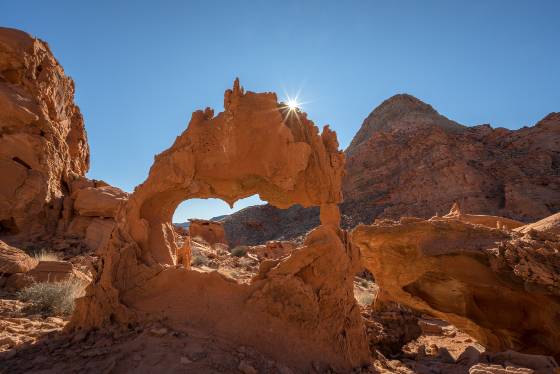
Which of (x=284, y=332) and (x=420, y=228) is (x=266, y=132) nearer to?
(x=284, y=332)

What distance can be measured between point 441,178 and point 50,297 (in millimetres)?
29471

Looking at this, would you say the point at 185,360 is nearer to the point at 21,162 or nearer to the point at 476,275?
the point at 476,275

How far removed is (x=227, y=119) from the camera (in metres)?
5.21

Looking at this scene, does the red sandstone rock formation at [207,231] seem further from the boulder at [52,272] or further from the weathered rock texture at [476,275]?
the weathered rock texture at [476,275]

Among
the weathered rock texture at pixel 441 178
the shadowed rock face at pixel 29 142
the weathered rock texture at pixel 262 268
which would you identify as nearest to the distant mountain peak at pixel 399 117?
the weathered rock texture at pixel 441 178

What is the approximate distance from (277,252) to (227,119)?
12.7 metres

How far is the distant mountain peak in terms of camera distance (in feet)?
148

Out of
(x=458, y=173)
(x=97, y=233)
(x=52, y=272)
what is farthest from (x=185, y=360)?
(x=458, y=173)

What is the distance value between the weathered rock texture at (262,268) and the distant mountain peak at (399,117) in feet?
134

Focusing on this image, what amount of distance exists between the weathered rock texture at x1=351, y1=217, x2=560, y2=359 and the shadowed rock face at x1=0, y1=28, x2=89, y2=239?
36.9ft

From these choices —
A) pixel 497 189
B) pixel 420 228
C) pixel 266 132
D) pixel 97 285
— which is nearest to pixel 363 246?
pixel 420 228

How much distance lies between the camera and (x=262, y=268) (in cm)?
471

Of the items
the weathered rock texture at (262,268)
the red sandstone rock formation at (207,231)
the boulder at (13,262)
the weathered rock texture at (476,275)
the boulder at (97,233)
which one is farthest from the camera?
the red sandstone rock formation at (207,231)

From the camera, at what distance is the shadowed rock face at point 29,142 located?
11.5 metres
